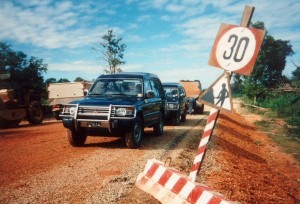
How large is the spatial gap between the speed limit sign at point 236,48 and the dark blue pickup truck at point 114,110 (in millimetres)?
4335

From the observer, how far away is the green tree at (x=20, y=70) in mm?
33125

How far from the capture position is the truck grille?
8382 millimetres

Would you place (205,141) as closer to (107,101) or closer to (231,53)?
(231,53)

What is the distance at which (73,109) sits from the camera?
865cm

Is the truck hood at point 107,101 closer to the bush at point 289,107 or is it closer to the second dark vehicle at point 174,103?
the second dark vehicle at point 174,103

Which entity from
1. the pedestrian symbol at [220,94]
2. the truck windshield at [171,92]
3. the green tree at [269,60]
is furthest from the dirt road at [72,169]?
the green tree at [269,60]

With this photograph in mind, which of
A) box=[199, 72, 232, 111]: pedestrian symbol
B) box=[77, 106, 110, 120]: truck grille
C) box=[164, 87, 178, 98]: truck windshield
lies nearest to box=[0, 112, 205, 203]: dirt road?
box=[77, 106, 110, 120]: truck grille

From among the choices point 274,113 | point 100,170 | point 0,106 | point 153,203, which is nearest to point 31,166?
point 100,170

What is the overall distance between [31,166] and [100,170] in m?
1.75

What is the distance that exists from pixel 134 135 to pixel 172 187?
13.6ft

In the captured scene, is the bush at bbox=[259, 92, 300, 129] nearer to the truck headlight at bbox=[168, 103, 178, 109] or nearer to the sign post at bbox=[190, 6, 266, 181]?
the truck headlight at bbox=[168, 103, 178, 109]

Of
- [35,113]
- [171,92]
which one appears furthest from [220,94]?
[35,113]

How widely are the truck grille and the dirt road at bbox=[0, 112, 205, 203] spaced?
100cm

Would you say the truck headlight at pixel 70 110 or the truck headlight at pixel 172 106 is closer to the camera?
the truck headlight at pixel 70 110
